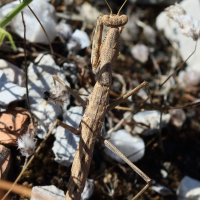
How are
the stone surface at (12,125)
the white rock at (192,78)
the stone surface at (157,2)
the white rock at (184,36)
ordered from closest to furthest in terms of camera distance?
the stone surface at (12,125) → the white rock at (192,78) → the white rock at (184,36) → the stone surface at (157,2)

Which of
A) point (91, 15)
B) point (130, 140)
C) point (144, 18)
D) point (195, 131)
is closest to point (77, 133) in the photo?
point (130, 140)

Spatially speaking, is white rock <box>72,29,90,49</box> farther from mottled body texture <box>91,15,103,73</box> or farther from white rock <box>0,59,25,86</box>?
white rock <box>0,59,25,86</box>

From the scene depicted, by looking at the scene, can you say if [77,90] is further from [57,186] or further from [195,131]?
[195,131]

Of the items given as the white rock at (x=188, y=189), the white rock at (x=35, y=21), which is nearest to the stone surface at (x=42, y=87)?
the white rock at (x=35, y=21)

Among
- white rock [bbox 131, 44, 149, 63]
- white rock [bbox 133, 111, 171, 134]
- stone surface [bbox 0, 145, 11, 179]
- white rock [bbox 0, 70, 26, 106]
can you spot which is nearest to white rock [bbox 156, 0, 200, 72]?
white rock [bbox 131, 44, 149, 63]

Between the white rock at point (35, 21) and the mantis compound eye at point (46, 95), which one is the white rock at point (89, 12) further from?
the mantis compound eye at point (46, 95)
